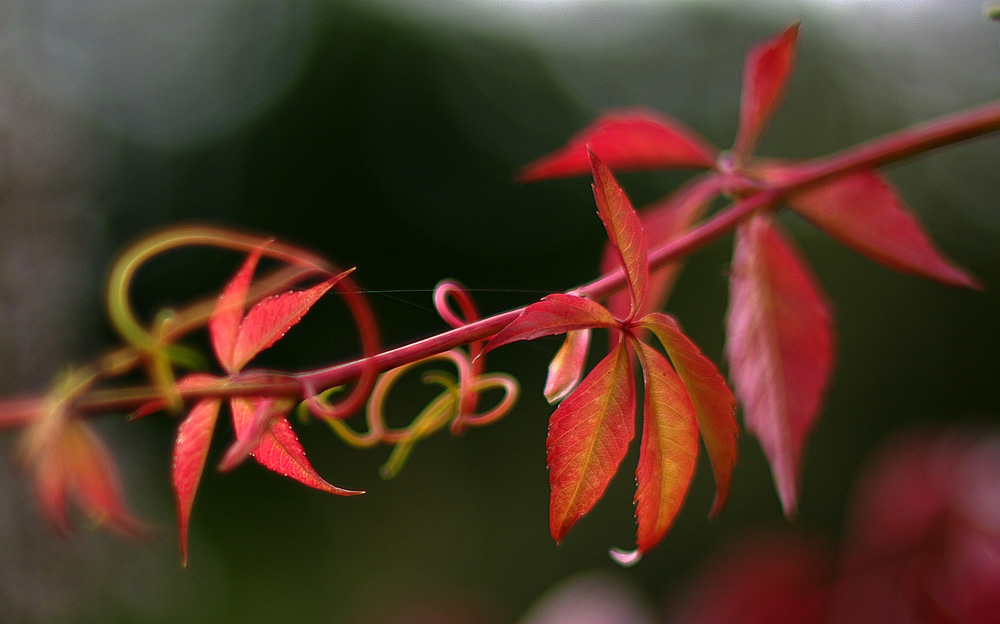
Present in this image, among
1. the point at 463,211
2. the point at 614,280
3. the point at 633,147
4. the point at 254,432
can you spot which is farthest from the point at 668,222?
the point at 463,211

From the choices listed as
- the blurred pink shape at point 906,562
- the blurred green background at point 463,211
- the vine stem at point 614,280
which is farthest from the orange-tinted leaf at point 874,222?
the blurred green background at point 463,211

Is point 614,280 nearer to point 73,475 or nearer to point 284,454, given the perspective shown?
point 284,454

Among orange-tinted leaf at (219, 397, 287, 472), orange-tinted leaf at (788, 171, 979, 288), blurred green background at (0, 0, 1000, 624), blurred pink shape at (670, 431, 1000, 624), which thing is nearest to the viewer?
orange-tinted leaf at (219, 397, 287, 472)

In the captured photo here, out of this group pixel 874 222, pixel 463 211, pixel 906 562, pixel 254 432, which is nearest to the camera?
pixel 254 432

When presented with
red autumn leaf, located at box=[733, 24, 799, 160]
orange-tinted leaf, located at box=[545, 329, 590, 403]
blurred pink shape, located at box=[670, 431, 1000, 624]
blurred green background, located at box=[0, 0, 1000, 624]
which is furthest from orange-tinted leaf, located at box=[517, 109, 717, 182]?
blurred green background, located at box=[0, 0, 1000, 624]

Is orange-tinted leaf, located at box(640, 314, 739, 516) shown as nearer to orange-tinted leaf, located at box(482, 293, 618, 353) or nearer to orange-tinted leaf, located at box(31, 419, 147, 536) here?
orange-tinted leaf, located at box(482, 293, 618, 353)

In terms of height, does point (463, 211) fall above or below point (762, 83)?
above
